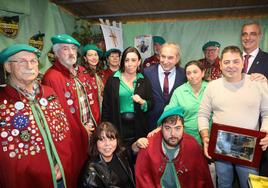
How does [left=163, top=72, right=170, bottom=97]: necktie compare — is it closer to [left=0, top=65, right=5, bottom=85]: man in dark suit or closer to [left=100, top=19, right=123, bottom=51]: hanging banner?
[left=0, top=65, right=5, bottom=85]: man in dark suit

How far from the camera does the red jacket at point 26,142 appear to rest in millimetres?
1797

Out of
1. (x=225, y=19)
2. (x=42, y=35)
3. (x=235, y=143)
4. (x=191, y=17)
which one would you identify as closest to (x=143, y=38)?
(x=191, y=17)

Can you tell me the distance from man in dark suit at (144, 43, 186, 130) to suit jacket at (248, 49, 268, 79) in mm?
804

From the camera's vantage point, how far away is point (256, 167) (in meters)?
2.10

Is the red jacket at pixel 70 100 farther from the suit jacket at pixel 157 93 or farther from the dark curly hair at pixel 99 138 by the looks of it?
the suit jacket at pixel 157 93

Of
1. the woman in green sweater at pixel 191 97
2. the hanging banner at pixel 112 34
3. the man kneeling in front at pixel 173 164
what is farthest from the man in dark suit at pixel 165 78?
the hanging banner at pixel 112 34

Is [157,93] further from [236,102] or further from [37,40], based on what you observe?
[37,40]

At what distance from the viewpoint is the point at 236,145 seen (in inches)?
82.0

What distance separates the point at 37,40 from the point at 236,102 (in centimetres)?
307

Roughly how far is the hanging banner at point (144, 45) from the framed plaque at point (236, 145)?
11.0ft

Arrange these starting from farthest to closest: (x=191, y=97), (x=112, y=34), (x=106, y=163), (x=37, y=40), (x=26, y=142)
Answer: (x=112, y=34) → (x=37, y=40) → (x=191, y=97) → (x=106, y=163) → (x=26, y=142)

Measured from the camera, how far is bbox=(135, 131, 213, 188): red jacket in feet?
7.20

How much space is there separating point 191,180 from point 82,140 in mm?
1177

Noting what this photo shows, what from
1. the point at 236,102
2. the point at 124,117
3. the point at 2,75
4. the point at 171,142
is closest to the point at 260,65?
the point at 236,102
